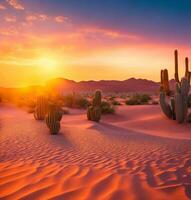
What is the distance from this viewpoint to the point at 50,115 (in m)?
11.7

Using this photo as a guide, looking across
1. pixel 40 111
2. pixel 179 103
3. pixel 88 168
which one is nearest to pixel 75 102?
pixel 40 111

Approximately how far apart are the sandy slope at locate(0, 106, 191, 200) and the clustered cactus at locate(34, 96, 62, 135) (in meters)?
0.38

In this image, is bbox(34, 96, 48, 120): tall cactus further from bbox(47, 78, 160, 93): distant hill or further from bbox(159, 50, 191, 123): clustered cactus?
bbox(47, 78, 160, 93): distant hill

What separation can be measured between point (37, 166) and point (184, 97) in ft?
39.7

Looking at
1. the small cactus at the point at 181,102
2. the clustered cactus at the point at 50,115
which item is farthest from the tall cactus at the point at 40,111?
the small cactus at the point at 181,102

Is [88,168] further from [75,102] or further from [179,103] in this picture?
[75,102]

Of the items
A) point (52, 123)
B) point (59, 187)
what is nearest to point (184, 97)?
point (52, 123)

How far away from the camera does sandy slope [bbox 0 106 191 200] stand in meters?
3.91

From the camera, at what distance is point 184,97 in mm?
15719

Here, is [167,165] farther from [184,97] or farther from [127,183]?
[184,97]

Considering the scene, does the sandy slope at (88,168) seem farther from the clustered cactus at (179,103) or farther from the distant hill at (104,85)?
the distant hill at (104,85)

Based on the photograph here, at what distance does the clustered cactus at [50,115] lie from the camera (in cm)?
1111

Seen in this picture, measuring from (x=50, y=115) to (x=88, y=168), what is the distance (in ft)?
21.5

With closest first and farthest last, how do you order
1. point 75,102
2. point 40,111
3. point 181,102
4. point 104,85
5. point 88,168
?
point 88,168 < point 181,102 < point 40,111 < point 75,102 < point 104,85
